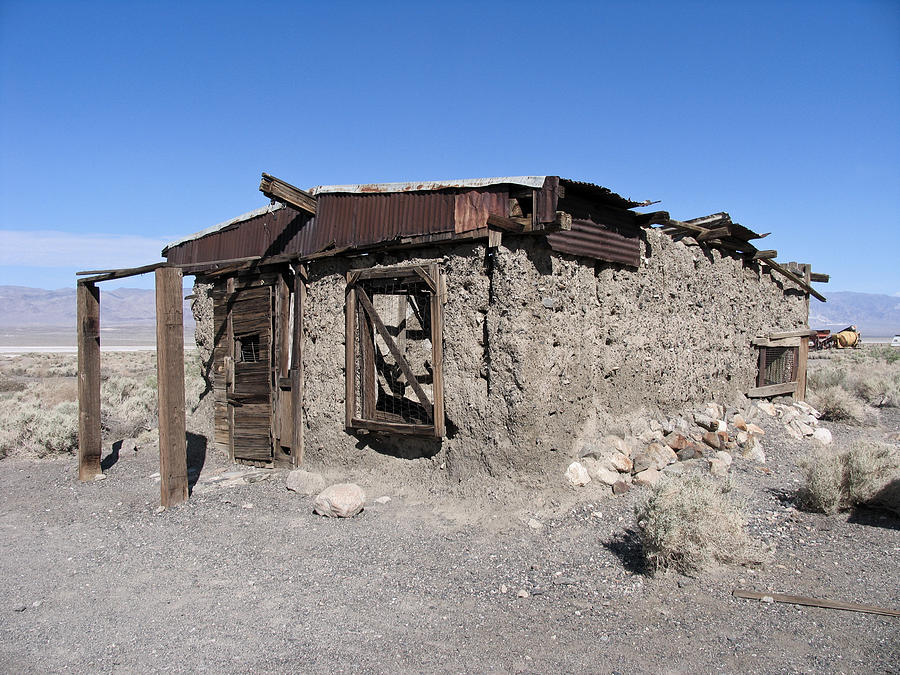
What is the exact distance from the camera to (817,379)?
13.2 metres

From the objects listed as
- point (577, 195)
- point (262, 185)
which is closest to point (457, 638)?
point (577, 195)

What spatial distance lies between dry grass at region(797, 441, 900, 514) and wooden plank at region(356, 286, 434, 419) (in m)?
3.69

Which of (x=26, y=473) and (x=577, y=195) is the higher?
(x=577, y=195)

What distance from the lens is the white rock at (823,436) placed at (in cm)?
868

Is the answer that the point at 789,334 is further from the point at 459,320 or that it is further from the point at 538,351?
the point at 459,320

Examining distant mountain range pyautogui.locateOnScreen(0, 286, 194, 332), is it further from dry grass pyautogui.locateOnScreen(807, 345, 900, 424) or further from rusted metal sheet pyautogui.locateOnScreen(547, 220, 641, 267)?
rusted metal sheet pyautogui.locateOnScreen(547, 220, 641, 267)

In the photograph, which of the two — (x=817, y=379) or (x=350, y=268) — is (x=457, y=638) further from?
(x=817, y=379)

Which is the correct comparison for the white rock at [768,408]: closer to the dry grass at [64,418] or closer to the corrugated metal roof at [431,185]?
the corrugated metal roof at [431,185]

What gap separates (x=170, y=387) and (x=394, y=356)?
2.40 metres

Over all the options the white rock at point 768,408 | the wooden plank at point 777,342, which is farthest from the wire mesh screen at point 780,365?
the white rock at point 768,408

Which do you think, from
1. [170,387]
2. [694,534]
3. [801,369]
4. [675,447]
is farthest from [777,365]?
[170,387]

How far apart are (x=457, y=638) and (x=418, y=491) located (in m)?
2.63

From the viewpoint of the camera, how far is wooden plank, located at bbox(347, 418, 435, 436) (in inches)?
249

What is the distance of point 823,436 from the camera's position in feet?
28.8
